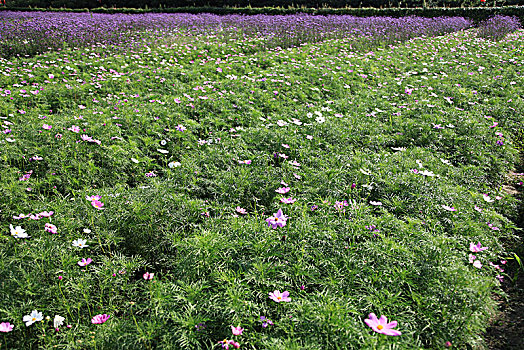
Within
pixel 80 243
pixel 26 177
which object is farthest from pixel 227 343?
pixel 26 177

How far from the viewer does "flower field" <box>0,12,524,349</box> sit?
6.23 feet

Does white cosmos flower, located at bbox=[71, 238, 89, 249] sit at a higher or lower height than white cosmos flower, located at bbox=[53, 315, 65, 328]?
higher

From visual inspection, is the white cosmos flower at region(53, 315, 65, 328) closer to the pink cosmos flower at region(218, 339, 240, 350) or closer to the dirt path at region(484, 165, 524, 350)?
the pink cosmos flower at region(218, 339, 240, 350)

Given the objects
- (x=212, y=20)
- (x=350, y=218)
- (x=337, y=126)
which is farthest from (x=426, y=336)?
(x=212, y=20)

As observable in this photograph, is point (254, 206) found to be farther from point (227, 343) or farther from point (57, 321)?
point (57, 321)

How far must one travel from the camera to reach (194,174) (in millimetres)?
3293

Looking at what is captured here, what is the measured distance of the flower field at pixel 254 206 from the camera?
6.23ft

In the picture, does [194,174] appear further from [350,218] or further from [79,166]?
[350,218]

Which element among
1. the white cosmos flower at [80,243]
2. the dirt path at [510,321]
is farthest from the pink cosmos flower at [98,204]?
the dirt path at [510,321]

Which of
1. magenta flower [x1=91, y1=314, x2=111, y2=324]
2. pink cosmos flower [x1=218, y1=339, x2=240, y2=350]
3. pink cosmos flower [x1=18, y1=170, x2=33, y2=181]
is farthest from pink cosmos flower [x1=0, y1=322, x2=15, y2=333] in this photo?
pink cosmos flower [x1=18, y1=170, x2=33, y2=181]

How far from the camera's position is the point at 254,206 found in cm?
310

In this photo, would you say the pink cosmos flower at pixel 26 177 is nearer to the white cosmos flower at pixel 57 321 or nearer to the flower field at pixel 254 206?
the flower field at pixel 254 206

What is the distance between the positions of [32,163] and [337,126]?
3.40 m

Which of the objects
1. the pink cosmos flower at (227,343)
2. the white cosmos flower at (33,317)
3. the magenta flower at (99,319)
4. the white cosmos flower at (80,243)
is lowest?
the pink cosmos flower at (227,343)
